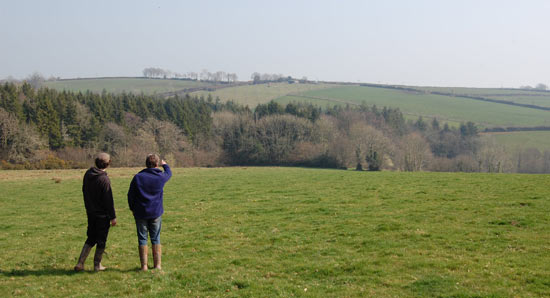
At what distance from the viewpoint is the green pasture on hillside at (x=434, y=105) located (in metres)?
108

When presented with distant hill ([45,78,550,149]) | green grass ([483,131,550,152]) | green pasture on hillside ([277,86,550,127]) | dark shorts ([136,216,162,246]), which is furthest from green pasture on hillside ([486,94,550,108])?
dark shorts ([136,216,162,246])

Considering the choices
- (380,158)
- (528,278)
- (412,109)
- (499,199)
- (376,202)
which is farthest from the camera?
(412,109)

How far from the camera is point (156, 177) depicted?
9.18 m

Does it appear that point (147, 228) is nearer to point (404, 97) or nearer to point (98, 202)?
point (98, 202)

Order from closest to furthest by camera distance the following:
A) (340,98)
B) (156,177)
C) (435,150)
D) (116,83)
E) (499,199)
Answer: (156,177), (499,199), (435,150), (340,98), (116,83)

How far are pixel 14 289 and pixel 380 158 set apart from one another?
234 feet

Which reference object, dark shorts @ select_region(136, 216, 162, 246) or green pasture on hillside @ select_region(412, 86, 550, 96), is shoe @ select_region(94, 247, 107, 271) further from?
green pasture on hillside @ select_region(412, 86, 550, 96)

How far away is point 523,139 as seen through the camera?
9394 cm

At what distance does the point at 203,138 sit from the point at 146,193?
84812mm

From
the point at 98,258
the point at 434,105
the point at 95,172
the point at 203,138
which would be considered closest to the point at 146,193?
the point at 95,172

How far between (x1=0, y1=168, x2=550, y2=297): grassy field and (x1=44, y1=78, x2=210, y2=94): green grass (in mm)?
138426

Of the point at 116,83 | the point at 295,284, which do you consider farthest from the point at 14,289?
the point at 116,83

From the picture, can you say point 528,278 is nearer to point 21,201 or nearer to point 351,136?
point 21,201

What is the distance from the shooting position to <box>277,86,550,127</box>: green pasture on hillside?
355ft
